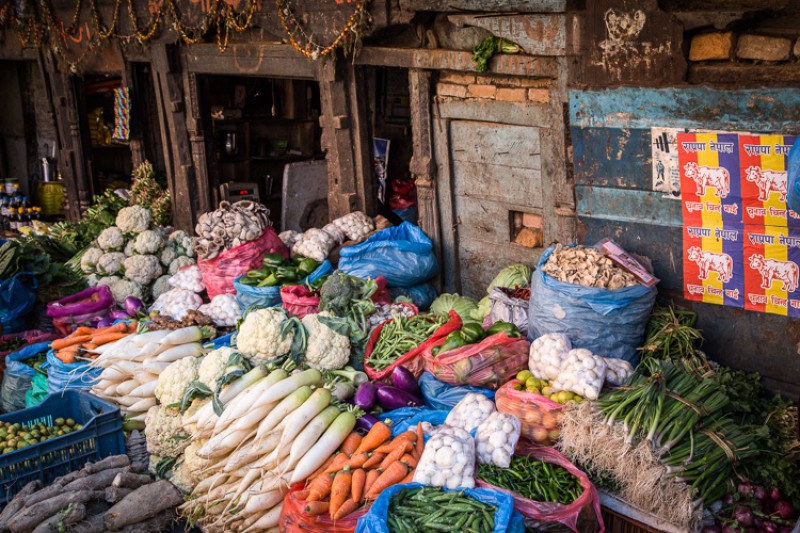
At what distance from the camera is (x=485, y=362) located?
5188 mm

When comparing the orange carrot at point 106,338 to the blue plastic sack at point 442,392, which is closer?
the blue plastic sack at point 442,392

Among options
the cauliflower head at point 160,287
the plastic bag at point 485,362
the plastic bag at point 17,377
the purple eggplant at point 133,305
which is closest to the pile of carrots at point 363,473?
the plastic bag at point 485,362

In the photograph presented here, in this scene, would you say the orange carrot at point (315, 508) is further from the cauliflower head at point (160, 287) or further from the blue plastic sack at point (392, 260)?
the cauliflower head at point (160, 287)

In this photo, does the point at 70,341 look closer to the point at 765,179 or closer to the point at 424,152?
the point at 424,152

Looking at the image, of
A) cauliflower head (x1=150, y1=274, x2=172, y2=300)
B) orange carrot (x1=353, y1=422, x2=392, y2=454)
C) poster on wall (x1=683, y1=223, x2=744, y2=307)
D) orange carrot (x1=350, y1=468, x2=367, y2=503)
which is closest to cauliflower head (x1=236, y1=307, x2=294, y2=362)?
orange carrot (x1=353, y1=422, x2=392, y2=454)

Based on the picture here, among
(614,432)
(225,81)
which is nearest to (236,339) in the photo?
(614,432)

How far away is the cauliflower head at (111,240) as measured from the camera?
28.8 ft

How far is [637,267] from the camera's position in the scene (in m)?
5.33

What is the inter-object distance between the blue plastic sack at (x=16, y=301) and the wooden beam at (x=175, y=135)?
2129mm

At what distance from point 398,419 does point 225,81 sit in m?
8.16

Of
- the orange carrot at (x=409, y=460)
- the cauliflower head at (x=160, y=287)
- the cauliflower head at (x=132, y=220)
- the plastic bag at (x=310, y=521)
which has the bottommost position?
the plastic bag at (x=310, y=521)

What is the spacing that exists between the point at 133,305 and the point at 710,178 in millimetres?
5363

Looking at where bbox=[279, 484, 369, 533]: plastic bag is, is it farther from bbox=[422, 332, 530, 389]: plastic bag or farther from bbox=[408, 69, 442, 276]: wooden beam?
bbox=[408, 69, 442, 276]: wooden beam

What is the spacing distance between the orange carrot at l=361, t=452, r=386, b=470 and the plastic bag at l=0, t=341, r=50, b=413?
370 centimetres
